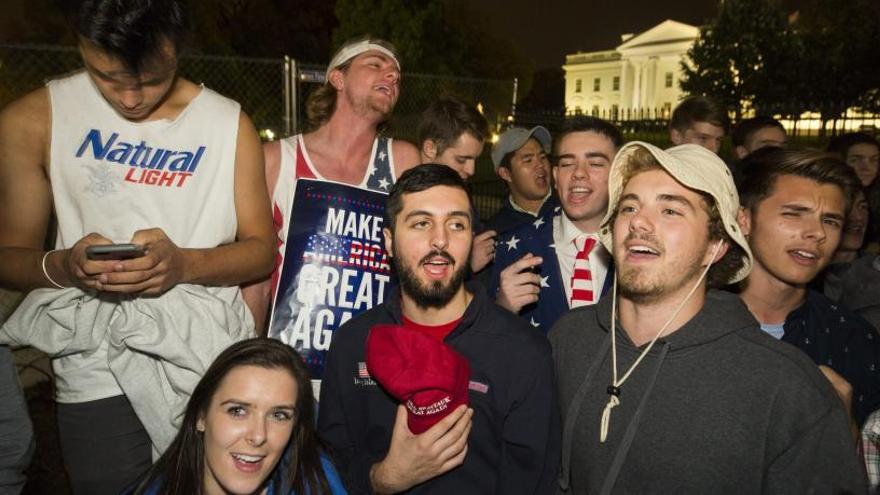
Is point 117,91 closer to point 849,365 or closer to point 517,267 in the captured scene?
point 517,267

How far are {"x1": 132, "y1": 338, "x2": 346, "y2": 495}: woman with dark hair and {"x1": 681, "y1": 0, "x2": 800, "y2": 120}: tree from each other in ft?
116

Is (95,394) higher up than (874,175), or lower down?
lower down

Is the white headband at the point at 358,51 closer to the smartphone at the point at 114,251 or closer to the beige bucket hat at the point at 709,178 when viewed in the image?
the beige bucket hat at the point at 709,178

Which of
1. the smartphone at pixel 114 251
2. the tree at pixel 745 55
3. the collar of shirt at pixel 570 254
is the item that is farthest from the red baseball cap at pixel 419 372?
the tree at pixel 745 55

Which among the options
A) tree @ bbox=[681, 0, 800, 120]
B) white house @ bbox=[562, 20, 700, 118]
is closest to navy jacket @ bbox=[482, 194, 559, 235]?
tree @ bbox=[681, 0, 800, 120]

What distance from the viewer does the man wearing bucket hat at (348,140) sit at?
335 cm

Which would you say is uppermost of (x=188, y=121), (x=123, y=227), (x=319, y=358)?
(x=188, y=121)

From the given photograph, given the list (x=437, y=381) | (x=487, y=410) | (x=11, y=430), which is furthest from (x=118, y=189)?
(x=487, y=410)

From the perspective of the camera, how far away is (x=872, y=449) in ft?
8.00

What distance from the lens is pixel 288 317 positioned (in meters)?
3.11

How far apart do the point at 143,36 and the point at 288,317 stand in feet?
4.87

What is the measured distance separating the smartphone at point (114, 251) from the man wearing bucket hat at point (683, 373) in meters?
A: 1.63

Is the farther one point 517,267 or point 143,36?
point 517,267

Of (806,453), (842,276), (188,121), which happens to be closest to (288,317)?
(188,121)
